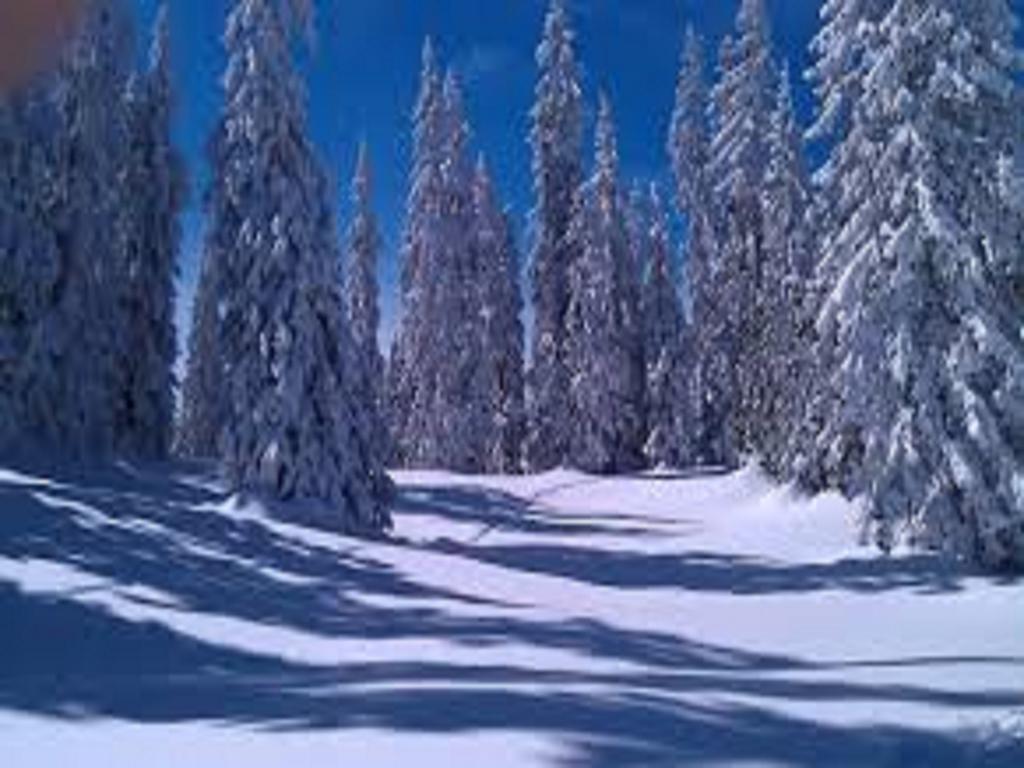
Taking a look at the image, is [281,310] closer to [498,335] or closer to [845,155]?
[845,155]

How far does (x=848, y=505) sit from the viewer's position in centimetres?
3525

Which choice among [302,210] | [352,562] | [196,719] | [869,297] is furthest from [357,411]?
[196,719]

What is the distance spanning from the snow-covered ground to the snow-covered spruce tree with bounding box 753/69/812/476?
7422mm

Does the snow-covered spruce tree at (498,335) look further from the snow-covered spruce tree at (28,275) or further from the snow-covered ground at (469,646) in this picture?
the snow-covered ground at (469,646)

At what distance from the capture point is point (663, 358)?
6800 centimetres

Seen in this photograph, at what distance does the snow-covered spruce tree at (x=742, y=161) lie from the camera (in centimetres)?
5941

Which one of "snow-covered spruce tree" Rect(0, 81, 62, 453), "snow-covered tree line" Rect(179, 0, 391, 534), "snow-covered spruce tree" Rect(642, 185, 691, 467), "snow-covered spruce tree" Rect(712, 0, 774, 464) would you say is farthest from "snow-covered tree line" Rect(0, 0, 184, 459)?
"snow-covered spruce tree" Rect(642, 185, 691, 467)

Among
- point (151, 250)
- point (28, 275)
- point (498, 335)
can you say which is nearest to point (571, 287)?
point (498, 335)

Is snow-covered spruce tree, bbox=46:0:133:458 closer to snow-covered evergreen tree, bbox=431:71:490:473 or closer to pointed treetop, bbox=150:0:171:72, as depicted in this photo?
pointed treetop, bbox=150:0:171:72

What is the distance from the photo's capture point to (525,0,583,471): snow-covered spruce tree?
217 feet

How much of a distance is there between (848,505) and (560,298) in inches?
1278

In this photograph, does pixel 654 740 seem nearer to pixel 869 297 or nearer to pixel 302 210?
pixel 869 297

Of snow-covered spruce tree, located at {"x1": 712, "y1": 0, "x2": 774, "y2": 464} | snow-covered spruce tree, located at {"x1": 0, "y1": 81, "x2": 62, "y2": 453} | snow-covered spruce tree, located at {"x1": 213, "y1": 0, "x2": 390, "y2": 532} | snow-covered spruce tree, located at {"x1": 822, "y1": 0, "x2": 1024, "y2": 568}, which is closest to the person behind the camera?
snow-covered spruce tree, located at {"x1": 822, "y1": 0, "x2": 1024, "y2": 568}

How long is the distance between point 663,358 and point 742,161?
10.2 meters
